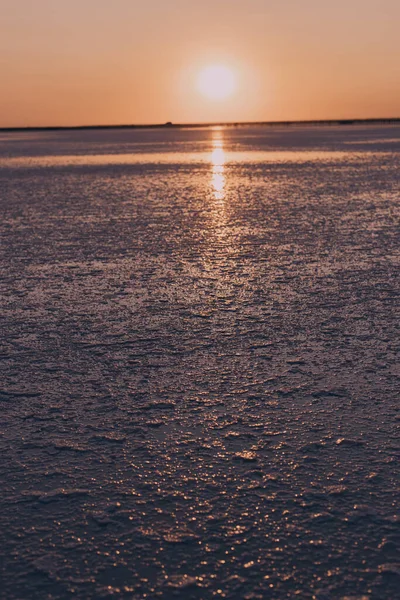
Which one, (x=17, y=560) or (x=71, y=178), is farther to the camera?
(x=71, y=178)

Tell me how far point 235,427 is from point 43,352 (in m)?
2.45

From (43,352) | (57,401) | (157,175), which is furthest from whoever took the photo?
(157,175)

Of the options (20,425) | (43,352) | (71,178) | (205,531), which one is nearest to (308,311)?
(43,352)

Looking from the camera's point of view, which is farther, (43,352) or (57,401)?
(43,352)

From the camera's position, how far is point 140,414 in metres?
4.98

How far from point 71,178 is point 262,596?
86.6 feet

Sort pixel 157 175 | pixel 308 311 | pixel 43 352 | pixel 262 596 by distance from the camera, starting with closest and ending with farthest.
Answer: pixel 262 596
pixel 43 352
pixel 308 311
pixel 157 175

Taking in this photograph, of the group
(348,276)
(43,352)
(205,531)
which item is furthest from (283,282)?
(205,531)

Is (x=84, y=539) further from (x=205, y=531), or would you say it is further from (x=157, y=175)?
(x=157, y=175)

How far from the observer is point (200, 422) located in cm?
480

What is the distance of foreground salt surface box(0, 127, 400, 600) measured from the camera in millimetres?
3279

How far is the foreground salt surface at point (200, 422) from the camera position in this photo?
3279 mm

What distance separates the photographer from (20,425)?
190 inches

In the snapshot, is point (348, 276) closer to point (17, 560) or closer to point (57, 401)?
point (57, 401)
